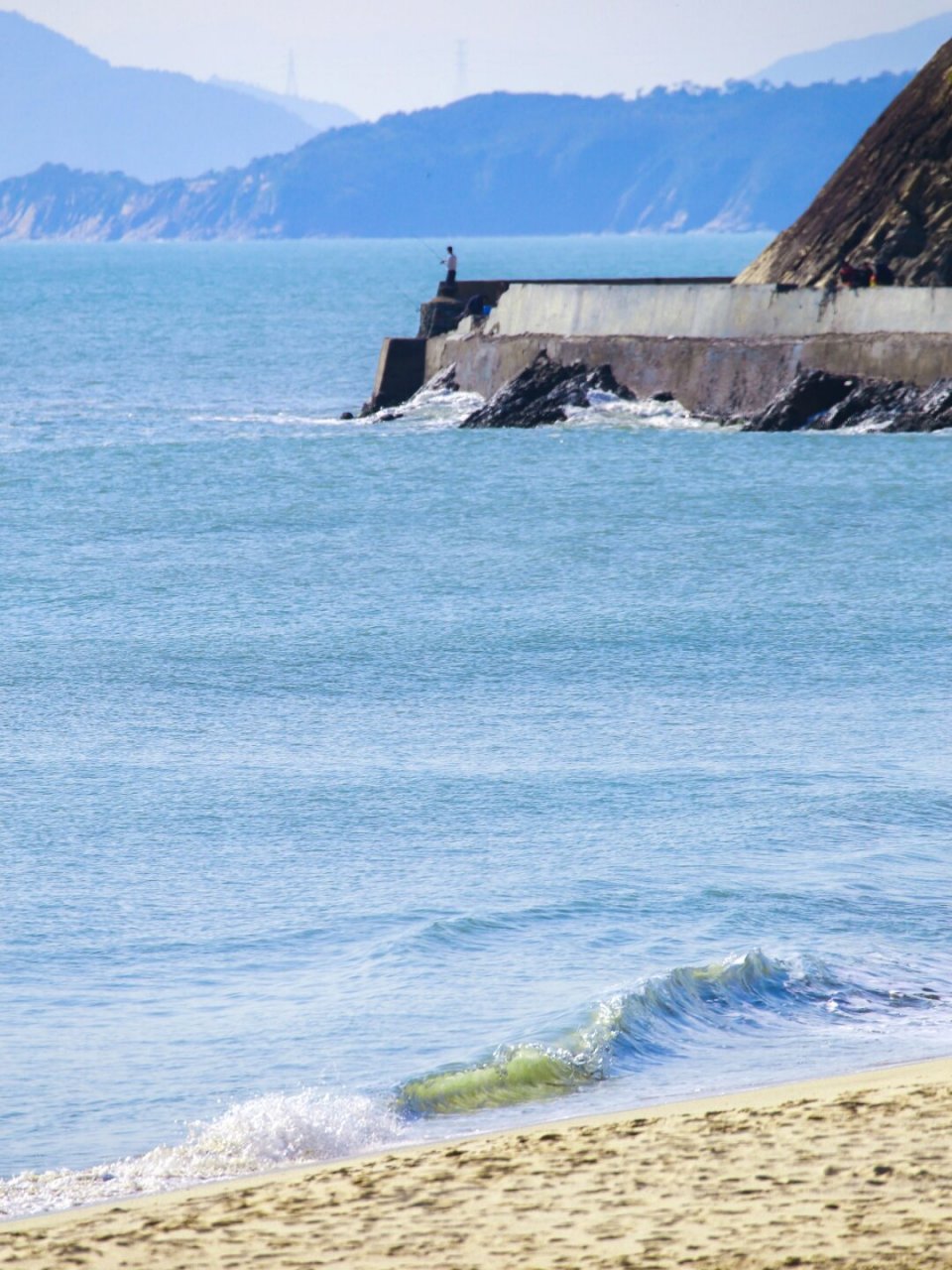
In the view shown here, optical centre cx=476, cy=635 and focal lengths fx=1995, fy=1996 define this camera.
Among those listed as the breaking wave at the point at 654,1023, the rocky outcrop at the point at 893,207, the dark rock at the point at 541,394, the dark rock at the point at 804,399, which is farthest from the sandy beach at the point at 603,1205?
the rocky outcrop at the point at 893,207

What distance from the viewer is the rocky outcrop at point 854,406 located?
96.1ft

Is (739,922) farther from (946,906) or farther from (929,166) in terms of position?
(929,166)

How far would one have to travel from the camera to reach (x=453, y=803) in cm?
1217

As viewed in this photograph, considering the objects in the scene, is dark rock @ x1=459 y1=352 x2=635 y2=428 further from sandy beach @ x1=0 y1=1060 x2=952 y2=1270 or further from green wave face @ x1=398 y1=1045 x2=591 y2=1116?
sandy beach @ x1=0 y1=1060 x2=952 y2=1270

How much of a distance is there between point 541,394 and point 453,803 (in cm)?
2214

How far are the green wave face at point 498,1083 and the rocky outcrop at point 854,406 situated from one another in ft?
74.3

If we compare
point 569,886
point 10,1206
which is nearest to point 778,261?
point 569,886

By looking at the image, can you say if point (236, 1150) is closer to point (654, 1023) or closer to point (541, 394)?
point (654, 1023)

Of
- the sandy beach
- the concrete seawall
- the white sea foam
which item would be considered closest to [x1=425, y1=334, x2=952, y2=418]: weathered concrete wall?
the concrete seawall

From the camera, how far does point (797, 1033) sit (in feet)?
27.5

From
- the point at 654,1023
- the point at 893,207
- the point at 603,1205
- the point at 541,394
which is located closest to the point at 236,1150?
the point at 603,1205

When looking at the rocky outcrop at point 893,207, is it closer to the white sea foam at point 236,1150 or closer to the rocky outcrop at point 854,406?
the rocky outcrop at point 854,406

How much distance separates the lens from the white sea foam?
6746 millimetres

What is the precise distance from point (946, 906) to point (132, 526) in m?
17.1
